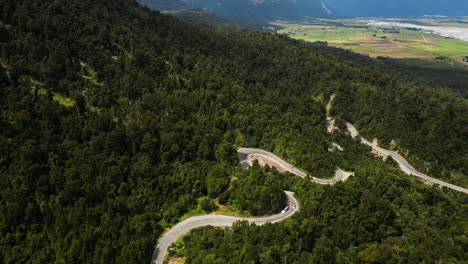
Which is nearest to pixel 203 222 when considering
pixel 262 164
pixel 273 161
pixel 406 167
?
pixel 262 164

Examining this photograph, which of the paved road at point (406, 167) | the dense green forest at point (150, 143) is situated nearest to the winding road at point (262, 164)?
the paved road at point (406, 167)

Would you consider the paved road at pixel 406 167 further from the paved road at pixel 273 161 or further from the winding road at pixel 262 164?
the paved road at pixel 273 161

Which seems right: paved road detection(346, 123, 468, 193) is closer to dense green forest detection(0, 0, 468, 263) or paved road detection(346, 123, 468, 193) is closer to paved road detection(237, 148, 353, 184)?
dense green forest detection(0, 0, 468, 263)

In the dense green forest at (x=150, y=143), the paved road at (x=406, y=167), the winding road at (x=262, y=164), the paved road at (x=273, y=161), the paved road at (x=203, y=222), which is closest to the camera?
the dense green forest at (x=150, y=143)

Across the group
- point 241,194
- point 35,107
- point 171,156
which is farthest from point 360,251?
point 35,107

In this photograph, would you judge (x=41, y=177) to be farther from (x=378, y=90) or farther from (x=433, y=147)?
(x=378, y=90)

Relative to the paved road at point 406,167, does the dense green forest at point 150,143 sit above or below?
above
